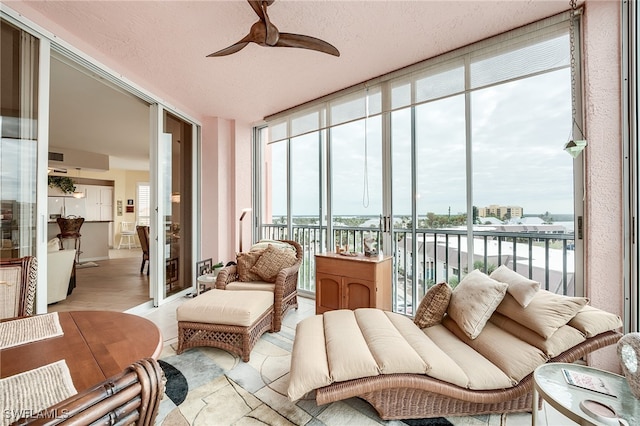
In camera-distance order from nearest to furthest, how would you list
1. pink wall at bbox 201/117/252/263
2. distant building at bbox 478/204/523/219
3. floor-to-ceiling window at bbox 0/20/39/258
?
floor-to-ceiling window at bbox 0/20/39/258 → distant building at bbox 478/204/523/219 → pink wall at bbox 201/117/252/263

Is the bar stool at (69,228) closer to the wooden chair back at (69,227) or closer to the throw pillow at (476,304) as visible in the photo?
the wooden chair back at (69,227)

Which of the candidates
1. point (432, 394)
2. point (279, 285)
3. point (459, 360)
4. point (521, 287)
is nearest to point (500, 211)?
point (521, 287)

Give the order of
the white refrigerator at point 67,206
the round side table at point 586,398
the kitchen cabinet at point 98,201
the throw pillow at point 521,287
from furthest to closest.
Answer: the kitchen cabinet at point 98,201 < the white refrigerator at point 67,206 < the throw pillow at point 521,287 < the round side table at point 586,398

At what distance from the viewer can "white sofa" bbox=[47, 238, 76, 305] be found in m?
3.40

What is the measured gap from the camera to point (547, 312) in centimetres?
155

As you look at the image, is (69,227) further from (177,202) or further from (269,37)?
(269,37)

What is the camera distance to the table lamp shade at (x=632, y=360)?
112cm

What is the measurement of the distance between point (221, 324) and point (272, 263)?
917mm

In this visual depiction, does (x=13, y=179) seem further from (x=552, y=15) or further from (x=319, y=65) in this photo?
(x=552, y=15)

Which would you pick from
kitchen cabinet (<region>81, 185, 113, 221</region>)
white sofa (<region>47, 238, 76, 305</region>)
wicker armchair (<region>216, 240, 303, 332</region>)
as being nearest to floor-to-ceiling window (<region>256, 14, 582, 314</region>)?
wicker armchair (<region>216, 240, 303, 332</region>)

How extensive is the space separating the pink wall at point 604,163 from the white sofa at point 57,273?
571cm

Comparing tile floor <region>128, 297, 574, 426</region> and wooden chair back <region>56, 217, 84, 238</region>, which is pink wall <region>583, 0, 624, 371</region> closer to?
tile floor <region>128, 297, 574, 426</region>

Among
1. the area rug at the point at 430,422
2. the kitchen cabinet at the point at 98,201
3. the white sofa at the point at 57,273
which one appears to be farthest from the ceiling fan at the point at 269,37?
the kitchen cabinet at the point at 98,201

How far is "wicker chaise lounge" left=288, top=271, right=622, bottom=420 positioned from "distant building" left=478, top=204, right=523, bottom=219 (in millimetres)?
992
